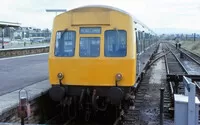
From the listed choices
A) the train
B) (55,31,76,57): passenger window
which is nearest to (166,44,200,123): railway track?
the train

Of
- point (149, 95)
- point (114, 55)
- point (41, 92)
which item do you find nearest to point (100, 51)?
point (114, 55)

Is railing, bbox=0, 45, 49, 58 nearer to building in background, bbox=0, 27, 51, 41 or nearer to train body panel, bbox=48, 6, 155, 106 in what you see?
building in background, bbox=0, 27, 51, 41

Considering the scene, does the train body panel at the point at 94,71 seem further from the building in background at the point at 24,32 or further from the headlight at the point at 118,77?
the building in background at the point at 24,32

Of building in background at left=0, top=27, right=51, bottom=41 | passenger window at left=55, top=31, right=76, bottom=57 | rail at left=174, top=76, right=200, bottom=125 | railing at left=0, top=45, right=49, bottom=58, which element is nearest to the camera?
rail at left=174, top=76, right=200, bottom=125

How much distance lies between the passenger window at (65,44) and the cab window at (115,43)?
806mm

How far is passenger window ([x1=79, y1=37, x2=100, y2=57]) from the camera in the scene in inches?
316

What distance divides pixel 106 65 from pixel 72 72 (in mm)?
828

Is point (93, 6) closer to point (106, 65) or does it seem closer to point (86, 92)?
point (106, 65)

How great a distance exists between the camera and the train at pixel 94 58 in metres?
7.82

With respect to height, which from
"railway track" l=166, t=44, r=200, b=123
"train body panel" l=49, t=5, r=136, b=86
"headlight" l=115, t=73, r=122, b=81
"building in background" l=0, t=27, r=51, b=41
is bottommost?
"railway track" l=166, t=44, r=200, b=123

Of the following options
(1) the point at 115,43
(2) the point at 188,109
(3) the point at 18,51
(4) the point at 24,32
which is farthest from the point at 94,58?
(4) the point at 24,32

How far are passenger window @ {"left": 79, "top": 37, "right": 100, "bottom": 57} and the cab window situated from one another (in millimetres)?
200

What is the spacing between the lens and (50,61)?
27.0ft

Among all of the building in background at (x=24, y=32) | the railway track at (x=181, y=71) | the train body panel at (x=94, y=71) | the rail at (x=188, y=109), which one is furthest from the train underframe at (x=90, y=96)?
the building in background at (x=24, y=32)
